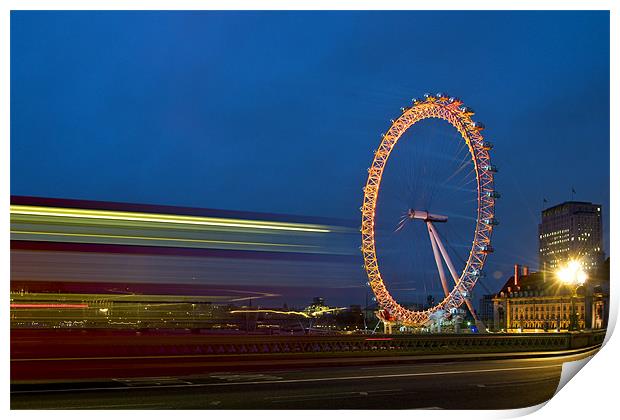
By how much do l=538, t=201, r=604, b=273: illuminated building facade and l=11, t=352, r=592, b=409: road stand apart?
39.5ft

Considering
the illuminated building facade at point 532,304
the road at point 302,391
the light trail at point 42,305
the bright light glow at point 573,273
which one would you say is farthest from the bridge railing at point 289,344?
the illuminated building facade at point 532,304

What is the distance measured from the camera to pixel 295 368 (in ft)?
58.7

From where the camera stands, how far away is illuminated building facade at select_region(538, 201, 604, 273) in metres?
28.0

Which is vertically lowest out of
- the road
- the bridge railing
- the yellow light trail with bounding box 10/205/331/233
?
the road

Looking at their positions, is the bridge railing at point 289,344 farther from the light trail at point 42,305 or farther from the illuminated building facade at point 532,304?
the illuminated building facade at point 532,304

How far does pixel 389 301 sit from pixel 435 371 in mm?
22649

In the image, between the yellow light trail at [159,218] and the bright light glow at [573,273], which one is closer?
the yellow light trail at [159,218]

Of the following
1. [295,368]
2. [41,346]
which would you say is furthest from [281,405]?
[295,368]

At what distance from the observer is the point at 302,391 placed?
12.7 metres

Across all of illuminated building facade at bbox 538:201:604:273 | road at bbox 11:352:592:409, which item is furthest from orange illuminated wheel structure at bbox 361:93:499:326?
road at bbox 11:352:592:409

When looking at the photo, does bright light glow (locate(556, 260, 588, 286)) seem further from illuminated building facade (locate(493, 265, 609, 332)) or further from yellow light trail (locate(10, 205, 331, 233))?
illuminated building facade (locate(493, 265, 609, 332))

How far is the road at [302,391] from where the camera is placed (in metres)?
11.4

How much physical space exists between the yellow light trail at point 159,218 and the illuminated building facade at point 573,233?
14.4 metres

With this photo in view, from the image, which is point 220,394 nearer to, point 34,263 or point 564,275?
point 34,263
